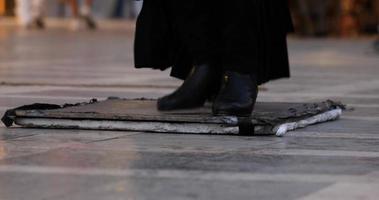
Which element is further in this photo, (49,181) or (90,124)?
(90,124)

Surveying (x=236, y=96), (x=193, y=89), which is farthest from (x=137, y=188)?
(x=193, y=89)

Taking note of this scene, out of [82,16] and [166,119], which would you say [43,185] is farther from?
[82,16]

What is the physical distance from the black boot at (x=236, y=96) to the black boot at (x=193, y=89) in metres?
0.19

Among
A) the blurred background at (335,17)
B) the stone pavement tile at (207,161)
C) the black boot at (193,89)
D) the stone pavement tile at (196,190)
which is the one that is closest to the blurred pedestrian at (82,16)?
the blurred background at (335,17)

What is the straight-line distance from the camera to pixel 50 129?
5559 mm

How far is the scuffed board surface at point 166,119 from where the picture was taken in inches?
210

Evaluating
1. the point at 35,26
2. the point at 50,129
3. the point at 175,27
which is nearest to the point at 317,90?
the point at 175,27

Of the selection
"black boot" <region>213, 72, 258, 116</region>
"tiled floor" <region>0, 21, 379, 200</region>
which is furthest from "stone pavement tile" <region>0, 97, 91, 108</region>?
"black boot" <region>213, 72, 258, 116</region>

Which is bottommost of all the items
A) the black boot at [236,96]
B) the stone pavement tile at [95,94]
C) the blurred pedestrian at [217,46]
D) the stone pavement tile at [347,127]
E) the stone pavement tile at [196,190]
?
the stone pavement tile at [95,94]

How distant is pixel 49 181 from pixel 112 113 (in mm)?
1687

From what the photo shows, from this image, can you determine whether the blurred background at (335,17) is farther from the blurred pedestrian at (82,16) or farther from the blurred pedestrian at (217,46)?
the blurred pedestrian at (217,46)

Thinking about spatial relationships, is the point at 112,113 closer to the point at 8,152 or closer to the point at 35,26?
the point at 8,152

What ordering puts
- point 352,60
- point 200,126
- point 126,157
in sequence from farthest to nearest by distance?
1. point 352,60
2. point 200,126
3. point 126,157

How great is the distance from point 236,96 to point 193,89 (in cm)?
40
